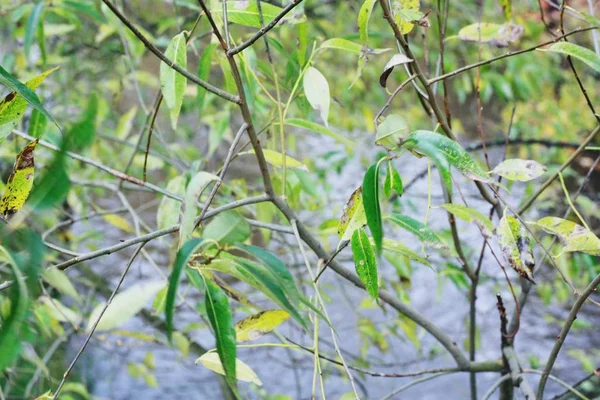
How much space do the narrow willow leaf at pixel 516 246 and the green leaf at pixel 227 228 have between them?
21 centimetres

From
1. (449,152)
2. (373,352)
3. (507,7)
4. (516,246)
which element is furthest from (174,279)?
(373,352)

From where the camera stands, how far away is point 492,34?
2.18 feet

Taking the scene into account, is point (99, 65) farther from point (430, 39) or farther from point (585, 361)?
Answer: point (585, 361)

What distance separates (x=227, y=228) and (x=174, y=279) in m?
0.13

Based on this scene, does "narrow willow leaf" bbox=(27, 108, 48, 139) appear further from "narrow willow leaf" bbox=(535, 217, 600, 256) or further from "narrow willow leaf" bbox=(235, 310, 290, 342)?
"narrow willow leaf" bbox=(535, 217, 600, 256)

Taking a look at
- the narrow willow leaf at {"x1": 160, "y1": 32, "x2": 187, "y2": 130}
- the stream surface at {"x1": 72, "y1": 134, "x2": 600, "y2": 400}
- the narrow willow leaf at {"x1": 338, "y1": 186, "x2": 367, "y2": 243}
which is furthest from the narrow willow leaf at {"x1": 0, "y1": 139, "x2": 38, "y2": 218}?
the stream surface at {"x1": 72, "y1": 134, "x2": 600, "y2": 400}

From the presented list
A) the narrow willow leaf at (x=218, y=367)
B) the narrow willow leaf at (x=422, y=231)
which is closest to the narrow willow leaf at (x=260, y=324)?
the narrow willow leaf at (x=218, y=367)

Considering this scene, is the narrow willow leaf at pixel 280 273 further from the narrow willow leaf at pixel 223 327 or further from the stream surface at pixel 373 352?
the stream surface at pixel 373 352

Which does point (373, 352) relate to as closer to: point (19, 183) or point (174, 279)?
point (19, 183)

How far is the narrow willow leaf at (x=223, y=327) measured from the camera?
0.36 m

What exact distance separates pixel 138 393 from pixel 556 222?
8.90ft

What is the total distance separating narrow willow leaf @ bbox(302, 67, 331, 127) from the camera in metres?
0.54

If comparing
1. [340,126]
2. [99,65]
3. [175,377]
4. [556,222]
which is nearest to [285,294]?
[556,222]

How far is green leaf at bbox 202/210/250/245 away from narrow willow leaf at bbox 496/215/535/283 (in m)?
0.21
